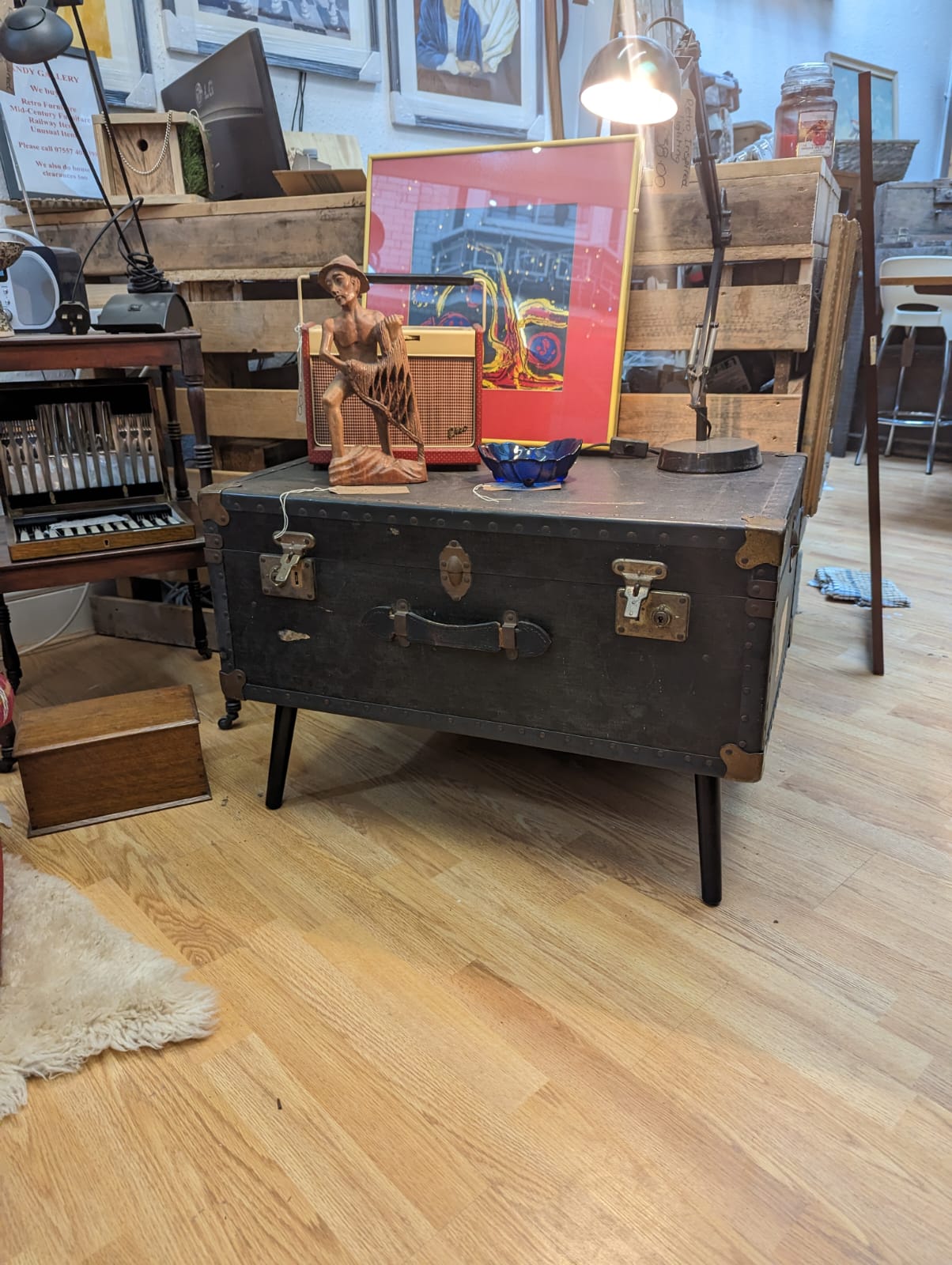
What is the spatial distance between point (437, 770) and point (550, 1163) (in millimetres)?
839

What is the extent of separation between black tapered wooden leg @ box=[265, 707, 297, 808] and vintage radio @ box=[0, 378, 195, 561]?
539mm

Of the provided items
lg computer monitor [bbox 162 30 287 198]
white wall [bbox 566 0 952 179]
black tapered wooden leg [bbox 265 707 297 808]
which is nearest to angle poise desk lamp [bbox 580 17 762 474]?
black tapered wooden leg [bbox 265 707 297 808]

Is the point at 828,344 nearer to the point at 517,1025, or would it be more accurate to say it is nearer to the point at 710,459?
the point at 710,459

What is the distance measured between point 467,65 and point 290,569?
7.66ft

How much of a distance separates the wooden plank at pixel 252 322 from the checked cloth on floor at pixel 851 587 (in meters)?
1.65

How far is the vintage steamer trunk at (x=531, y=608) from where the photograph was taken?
3.73 feet

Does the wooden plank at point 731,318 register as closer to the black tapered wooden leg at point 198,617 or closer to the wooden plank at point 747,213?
the wooden plank at point 747,213

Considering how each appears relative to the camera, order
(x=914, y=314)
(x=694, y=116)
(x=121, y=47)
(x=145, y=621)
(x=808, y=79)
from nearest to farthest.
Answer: (x=694, y=116) < (x=808, y=79) < (x=121, y=47) < (x=145, y=621) < (x=914, y=314)

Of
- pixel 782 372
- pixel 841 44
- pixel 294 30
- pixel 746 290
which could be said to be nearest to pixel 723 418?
pixel 782 372

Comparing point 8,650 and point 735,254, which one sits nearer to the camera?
point 735,254

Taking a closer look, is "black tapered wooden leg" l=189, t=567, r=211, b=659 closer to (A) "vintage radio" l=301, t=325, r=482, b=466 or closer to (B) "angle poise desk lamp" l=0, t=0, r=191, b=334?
(B) "angle poise desk lamp" l=0, t=0, r=191, b=334

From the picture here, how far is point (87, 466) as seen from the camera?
1903 mm

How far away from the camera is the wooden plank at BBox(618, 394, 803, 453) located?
166 centimetres

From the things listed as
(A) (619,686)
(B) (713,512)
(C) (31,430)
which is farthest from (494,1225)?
(C) (31,430)
